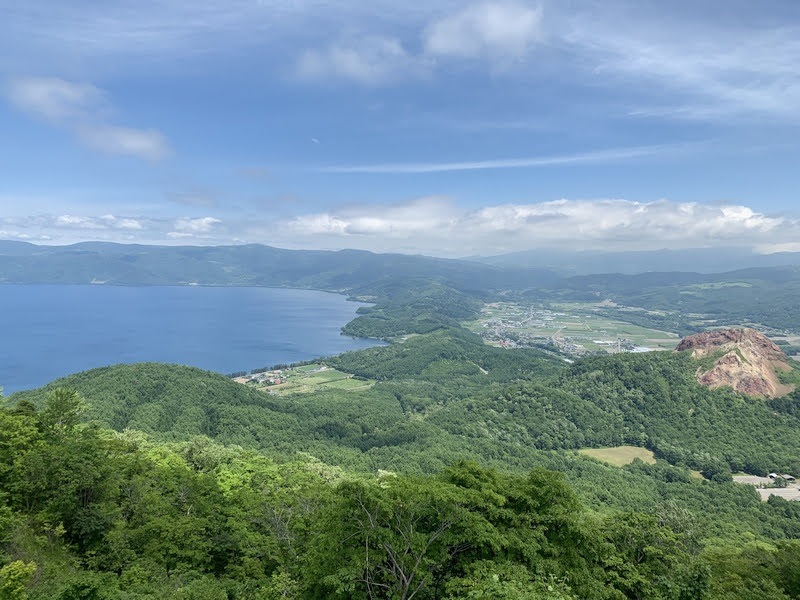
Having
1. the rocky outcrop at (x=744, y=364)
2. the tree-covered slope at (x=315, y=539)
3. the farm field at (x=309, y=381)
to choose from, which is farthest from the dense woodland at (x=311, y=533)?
the farm field at (x=309, y=381)

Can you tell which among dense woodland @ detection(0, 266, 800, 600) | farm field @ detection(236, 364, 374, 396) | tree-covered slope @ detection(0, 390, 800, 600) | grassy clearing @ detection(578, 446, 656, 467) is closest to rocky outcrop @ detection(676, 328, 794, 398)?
grassy clearing @ detection(578, 446, 656, 467)

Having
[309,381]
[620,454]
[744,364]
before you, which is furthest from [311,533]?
[309,381]

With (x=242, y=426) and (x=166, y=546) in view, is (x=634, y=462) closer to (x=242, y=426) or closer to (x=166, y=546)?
(x=242, y=426)

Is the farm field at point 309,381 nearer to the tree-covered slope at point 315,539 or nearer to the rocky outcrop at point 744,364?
the rocky outcrop at point 744,364

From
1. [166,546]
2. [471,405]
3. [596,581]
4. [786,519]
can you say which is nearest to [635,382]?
[471,405]

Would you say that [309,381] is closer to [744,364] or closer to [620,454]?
[620,454]

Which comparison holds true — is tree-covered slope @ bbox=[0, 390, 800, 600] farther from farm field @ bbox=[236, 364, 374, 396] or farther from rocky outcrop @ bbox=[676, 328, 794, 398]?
farm field @ bbox=[236, 364, 374, 396]
